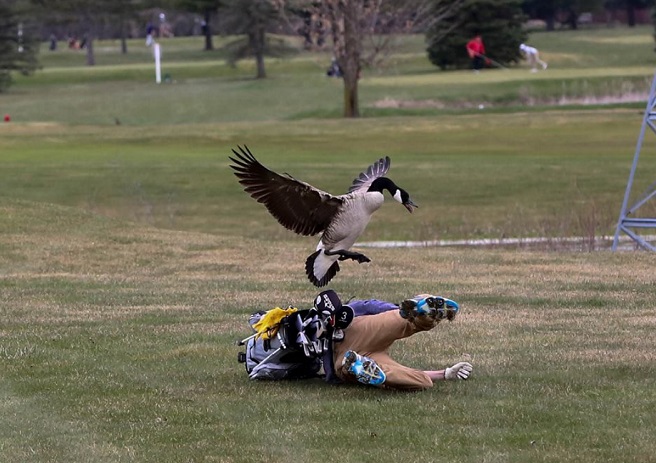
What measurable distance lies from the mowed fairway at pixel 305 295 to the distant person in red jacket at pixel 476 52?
26335 millimetres

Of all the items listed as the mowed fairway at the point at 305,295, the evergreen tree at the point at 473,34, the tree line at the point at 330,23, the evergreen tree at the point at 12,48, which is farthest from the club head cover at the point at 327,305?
the evergreen tree at the point at 12,48

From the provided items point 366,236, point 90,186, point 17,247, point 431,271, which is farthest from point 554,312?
point 90,186

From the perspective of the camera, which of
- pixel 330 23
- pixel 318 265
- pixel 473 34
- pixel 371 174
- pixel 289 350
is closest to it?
pixel 318 265

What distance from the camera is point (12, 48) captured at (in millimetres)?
72875

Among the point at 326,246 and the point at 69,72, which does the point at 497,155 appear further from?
the point at 69,72

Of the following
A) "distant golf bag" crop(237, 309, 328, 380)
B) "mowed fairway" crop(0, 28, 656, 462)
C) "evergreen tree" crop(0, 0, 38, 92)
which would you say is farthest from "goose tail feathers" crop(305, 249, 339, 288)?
"evergreen tree" crop(0, 0, 38, 92)

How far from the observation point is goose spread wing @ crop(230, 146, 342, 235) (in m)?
7.61

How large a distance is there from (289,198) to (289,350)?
3.30 feet

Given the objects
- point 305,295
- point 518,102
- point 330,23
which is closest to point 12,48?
Result: point 330,23

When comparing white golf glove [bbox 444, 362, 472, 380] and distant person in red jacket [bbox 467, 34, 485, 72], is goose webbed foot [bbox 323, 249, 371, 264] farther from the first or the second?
distant person in red jacket [bbox 467, 34, 485, 72]

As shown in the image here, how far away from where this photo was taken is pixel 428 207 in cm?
2458

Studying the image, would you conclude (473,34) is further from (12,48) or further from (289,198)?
(289,198)

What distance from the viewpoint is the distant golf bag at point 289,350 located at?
7.94m

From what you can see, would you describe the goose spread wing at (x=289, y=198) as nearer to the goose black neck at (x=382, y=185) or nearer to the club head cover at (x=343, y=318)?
the goose black neck at (x=382, y=185)
